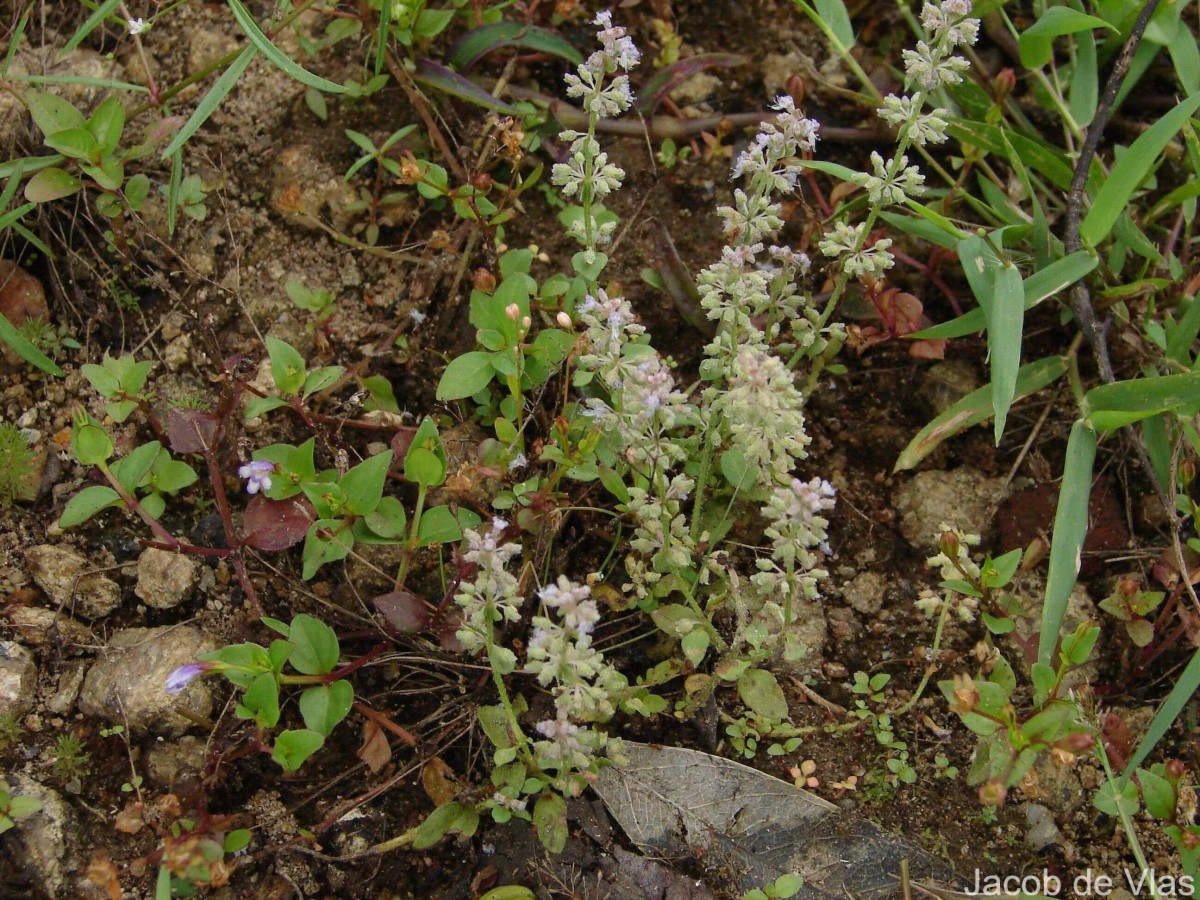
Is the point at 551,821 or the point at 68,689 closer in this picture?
the point at 551,821

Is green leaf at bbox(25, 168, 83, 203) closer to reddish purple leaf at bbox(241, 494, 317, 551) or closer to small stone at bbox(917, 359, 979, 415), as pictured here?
reddish purple leaf at bbox(241, 494, 317, 551)

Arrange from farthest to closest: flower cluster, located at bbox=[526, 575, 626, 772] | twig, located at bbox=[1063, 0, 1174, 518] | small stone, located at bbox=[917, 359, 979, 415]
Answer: small stone, located at bbox=[917, 359, 979, 415]
twig, located at bbox=[1063, 0, 1174, 518]
flower cluster, located at bbox=[526, 575, 626, 772]

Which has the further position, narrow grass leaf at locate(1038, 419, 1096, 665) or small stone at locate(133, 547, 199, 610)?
small stone at locate(133, 547, 199, 610)

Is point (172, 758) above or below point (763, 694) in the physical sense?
below

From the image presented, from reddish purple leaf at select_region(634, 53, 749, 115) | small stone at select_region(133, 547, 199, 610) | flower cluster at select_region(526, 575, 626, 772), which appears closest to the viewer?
flower cluster at select_region(526, 575, 626, 772)

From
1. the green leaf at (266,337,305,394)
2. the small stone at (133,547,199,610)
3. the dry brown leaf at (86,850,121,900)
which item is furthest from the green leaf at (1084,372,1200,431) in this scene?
the dry brown leaf at (86,850,121,900)

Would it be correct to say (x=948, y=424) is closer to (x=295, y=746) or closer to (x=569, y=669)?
(x=569, y=669)

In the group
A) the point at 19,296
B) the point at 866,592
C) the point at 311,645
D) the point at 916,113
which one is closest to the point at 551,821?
the point at 311,645
